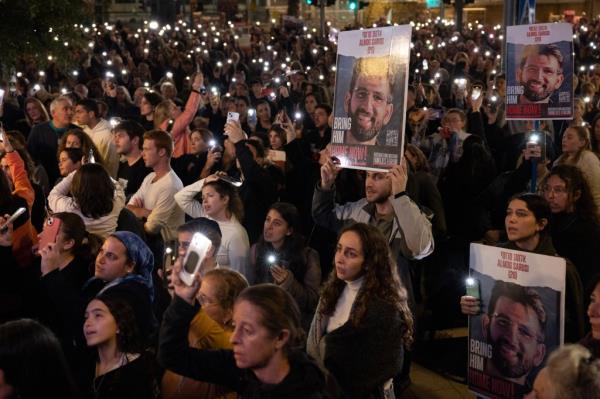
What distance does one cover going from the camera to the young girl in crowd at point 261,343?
122 inches

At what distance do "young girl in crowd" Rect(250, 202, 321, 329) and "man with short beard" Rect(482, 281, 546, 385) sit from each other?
52.0 inches

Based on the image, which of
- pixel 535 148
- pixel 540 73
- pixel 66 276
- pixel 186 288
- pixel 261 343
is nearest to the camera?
pixel 261 343

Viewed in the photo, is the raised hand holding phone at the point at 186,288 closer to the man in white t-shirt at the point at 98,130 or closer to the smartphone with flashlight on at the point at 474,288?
the smartphone with flashlight on at the point at 474,288

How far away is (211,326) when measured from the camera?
383 centimetres

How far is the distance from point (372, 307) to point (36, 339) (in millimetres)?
Result: 1500

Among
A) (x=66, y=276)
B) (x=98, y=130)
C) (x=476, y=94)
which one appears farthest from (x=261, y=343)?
(x=476, y=94)

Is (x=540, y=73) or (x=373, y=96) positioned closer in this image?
(x=373, y=96)

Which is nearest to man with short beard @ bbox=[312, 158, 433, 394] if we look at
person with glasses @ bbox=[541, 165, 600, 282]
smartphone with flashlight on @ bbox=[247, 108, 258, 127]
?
person with glasses @ bbox=[541, 165, 600, 282]

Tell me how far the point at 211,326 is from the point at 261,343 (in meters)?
0.76

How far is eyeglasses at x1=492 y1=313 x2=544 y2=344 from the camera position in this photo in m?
4.07

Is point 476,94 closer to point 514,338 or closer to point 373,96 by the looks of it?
point 373,96

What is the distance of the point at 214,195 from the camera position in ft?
18.4

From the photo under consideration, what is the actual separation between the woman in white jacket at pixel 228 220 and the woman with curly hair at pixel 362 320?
1416mm

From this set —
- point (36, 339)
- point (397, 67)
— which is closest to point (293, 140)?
point (397, 67)
